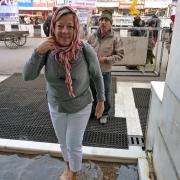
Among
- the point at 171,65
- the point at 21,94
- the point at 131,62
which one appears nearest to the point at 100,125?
the point at 171,65

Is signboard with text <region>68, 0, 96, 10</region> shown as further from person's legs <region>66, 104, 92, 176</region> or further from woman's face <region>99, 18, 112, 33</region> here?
person's legs <region>66, 104, 92, 176</region>

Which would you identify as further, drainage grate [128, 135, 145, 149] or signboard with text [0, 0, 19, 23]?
signboard with text [0, 0, 19, 23]

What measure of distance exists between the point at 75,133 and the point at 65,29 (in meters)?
0.96

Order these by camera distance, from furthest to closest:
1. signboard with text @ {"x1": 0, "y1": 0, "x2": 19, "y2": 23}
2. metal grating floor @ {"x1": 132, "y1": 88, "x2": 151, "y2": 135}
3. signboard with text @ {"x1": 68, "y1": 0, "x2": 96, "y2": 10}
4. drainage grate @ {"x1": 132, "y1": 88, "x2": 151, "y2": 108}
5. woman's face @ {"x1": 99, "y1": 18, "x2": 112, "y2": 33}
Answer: signboard with text @ {"x1": 0, "y1": 0, "x2": 19, "y2": 23} < signboard with text @ {"x1": 68, "y1": 0, "x2": 96, "y2": 10} < drainage grate @ {"x1": 132, "y1": 88, "x2": 151, "y2": 108} < metal grating floor @ {"x1": 132, "y1": 88, "x2": 151, "y2": 135} < woman's face @ {"x1": 99, "y1": 18, "x2": 112, "y2": 33}

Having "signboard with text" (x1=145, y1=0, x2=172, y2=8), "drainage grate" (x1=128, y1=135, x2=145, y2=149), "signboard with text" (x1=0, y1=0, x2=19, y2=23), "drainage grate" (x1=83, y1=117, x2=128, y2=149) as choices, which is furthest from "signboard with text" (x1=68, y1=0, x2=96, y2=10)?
"signboard with text" (x1=145, y1=0, x2=172, y2=8)

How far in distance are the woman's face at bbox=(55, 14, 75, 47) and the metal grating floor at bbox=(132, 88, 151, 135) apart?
7.57 ft

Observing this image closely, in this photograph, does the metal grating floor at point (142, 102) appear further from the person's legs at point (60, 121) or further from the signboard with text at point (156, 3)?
the signboard with text at point (156, 3)

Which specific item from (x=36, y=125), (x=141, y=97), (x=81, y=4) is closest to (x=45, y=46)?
(x=36, y=125)

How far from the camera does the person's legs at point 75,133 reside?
2.18 metres

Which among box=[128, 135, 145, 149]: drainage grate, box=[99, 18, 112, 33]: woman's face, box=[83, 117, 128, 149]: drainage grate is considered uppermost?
box=[99, 18, 112, 33]: woman's face

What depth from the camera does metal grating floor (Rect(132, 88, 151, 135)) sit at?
159 inches

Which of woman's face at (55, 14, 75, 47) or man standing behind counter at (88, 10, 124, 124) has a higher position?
woman's face at (55, 14, 75, 47)

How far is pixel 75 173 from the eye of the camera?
8.20ft

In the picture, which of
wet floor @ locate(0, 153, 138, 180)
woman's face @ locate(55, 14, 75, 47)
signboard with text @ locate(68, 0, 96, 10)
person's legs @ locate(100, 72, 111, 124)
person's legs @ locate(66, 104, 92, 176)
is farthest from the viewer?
signboard with text @ locate(68, 0, 96, 10)
